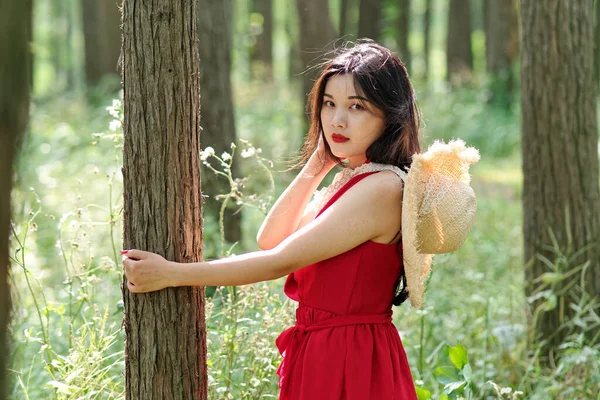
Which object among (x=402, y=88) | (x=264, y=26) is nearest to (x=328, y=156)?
(x=402, y=88)

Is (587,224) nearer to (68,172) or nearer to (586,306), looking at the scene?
(586,306)

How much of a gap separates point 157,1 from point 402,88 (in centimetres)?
83

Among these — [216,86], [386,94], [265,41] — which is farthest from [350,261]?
[265,41]

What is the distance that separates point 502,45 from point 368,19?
A: 4.85 meters

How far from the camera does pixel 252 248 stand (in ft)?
22.3

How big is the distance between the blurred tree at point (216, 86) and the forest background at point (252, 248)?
1 cm

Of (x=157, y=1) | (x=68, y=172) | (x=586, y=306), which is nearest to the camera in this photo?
(x=157, y=1)

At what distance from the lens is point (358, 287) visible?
2.55 m

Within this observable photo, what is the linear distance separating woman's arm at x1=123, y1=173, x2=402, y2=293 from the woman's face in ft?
0.46

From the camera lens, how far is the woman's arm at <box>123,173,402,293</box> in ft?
7.89

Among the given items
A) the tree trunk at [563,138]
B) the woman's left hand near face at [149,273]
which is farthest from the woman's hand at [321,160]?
the tree trunk at [563,138]

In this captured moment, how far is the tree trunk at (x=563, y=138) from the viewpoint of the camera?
469cm

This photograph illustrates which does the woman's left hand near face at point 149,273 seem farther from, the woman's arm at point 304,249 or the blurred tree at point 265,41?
the blurred tree at point 265,41

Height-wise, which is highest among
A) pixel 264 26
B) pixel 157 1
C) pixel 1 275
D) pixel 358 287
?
pixel 264 26
